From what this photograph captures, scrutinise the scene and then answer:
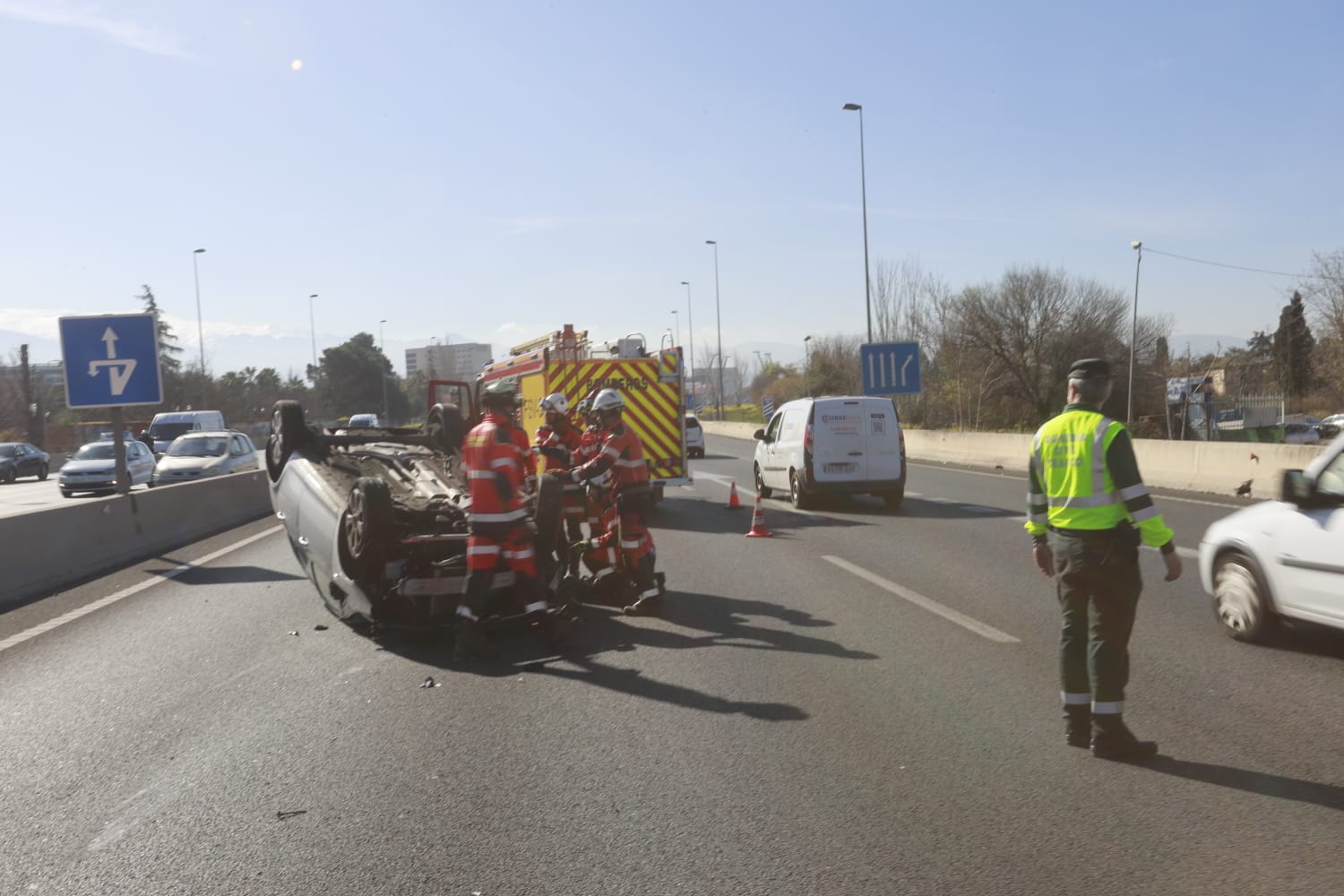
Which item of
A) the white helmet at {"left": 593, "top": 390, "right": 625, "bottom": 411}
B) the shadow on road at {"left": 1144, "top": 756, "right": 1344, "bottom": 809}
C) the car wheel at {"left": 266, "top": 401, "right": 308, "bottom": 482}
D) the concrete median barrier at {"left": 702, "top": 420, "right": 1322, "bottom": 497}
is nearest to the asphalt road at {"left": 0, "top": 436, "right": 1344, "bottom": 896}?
the shadow on road at {"left": 1144, "top": 756, "right": 1344, "bottom": 809}

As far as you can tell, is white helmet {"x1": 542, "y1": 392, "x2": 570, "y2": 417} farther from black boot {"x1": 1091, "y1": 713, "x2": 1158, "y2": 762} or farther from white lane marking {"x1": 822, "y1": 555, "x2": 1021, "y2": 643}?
black boot {"x1": 1091, "y1": 713, "x2": 1158, "y2": 762}

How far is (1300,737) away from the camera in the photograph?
200 inches

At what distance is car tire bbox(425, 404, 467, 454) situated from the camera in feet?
30.1

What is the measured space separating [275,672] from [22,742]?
5.27 ft

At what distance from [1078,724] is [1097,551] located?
0.83 meters

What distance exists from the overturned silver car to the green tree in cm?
6083

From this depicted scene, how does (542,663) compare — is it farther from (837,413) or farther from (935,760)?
(837,413)

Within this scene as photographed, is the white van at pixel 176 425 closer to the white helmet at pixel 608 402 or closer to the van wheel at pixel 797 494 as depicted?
the van wheel at pixel 797 494

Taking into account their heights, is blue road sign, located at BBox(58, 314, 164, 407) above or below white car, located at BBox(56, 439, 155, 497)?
above

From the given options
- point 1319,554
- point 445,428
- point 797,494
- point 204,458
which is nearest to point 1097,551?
point 1319,554

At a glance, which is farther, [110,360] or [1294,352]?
[1294,352]

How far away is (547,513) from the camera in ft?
26.1

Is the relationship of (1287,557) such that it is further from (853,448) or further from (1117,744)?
(853,448)

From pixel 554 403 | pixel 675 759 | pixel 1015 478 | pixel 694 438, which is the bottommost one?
pixel 1015 478
